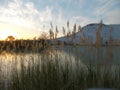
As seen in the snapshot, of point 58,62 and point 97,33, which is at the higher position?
point 97,33

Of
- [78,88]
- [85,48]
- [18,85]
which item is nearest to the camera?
[78,88]

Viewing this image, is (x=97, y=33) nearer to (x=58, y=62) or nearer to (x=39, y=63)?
(x=58, y=62)

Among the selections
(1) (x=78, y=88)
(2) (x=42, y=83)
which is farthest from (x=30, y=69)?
(1) (x=78, y=88)

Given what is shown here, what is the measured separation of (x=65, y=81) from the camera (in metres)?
4.39

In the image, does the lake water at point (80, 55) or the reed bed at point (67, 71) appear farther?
the lake water at point (80, 55)

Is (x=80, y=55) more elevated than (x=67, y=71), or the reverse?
(x=80, y=55)

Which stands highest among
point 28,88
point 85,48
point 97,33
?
point 97,33

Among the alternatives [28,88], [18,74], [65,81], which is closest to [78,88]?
[65,81]

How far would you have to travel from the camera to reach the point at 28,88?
4344 mm

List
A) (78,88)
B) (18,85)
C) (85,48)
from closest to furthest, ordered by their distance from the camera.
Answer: (78,88) → (18,85) → (85,48)

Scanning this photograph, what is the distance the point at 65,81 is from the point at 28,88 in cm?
71

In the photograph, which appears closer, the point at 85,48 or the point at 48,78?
the point at 48,78

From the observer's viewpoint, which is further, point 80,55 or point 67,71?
point 80,55

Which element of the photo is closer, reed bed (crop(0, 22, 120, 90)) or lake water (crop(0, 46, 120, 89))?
reed bed (crop(0, 22, 120, 90))
